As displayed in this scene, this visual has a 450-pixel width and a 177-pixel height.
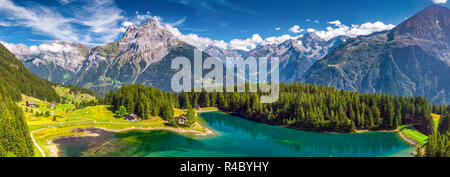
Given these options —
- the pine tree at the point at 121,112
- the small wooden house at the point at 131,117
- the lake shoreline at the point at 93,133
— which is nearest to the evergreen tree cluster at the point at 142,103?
the pine tree at the point at 121,112

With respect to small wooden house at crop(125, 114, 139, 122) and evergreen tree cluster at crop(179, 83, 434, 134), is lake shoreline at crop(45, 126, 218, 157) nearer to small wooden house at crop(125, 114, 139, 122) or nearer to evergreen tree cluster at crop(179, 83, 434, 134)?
small wooden house at crop(125, 114, 139, 122)

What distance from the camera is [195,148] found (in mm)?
74438

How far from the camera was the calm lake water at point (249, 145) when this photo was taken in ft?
224

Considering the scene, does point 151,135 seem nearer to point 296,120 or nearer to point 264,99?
point 296,120

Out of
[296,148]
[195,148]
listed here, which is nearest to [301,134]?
[296,148]

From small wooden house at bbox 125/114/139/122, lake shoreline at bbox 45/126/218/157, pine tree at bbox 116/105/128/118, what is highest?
pine tree at bbox 116/105/128/118

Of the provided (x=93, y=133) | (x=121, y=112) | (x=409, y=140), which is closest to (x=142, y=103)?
(x=121, y=112)

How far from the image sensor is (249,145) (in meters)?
81.8

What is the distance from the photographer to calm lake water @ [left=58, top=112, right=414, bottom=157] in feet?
224

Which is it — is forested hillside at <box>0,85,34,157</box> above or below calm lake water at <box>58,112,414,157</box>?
above

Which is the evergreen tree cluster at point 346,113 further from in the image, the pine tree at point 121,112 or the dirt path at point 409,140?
the pine tree at point 121,112

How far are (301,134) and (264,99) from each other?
54948 millimetres

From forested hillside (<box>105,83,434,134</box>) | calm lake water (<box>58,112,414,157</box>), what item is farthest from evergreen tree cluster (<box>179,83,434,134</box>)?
calm lake water (<box>58,112,414,157</box>)
